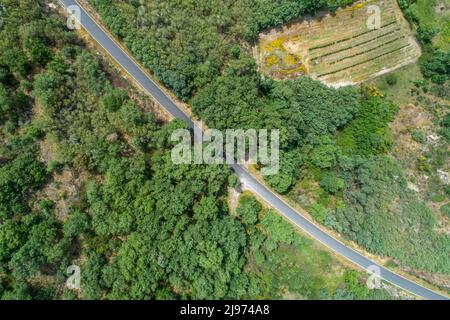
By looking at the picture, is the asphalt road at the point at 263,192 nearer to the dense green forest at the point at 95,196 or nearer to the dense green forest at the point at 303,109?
the dense green forest at the point at 303,109

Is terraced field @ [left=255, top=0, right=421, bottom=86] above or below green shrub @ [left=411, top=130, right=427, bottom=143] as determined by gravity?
above

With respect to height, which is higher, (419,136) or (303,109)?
(303,109)

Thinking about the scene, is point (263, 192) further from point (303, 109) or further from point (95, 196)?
point (95, 196)

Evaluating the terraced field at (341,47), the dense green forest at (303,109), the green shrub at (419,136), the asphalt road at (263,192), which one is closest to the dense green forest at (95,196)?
the asphalt road at (263,192)

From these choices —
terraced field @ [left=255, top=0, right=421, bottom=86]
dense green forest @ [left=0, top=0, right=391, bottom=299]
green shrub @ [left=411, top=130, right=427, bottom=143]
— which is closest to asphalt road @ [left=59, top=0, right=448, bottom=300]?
dense green forest @ [left=0, top=0, right=391, bottom=299]

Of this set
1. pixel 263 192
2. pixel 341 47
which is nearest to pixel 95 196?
pixel 263 192

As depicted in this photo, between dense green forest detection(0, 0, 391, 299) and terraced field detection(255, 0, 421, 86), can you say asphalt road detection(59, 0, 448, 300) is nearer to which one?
dense green forest detection(0, 0, 391, 299)
